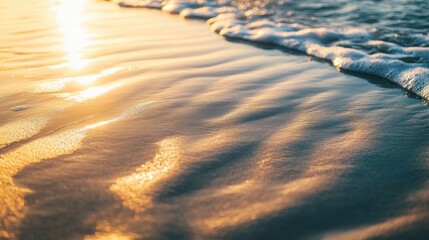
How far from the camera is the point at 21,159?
140cm

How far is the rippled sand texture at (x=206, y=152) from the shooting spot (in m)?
1.07

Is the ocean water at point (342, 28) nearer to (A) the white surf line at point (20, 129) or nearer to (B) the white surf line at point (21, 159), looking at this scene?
(B) the white surf line at point (21, 159)

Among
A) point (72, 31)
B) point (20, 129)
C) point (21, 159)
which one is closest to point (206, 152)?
point (21, 159)

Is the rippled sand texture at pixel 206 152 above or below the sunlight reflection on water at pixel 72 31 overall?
below

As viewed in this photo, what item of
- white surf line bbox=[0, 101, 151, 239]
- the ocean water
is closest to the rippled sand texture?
white surf line bbox=[0, 101, 151, 239]

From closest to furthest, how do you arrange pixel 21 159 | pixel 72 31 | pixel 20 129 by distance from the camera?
pixel 21 159
pixel 20 129
pixel 72 31

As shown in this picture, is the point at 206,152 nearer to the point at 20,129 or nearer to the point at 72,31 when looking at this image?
the point at 20,129

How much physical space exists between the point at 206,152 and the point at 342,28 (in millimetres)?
3052

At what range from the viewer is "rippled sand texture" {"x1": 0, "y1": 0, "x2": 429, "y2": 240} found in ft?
3.51

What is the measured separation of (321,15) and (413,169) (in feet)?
12.0

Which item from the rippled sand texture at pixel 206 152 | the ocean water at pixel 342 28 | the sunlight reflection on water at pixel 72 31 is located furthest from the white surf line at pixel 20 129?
the ocean water at pixel 342 28

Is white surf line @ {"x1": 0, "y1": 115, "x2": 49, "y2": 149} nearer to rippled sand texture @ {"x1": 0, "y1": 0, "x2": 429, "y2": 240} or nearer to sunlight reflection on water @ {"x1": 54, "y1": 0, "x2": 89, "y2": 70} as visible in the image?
rippled sand texture @ {"x1": 0, "y1": 0, "x2": 429, "y2": 240}

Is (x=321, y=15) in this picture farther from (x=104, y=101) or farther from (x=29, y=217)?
(x=29, y=217)

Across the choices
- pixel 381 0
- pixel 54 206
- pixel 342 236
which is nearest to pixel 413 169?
pixel 342 236
